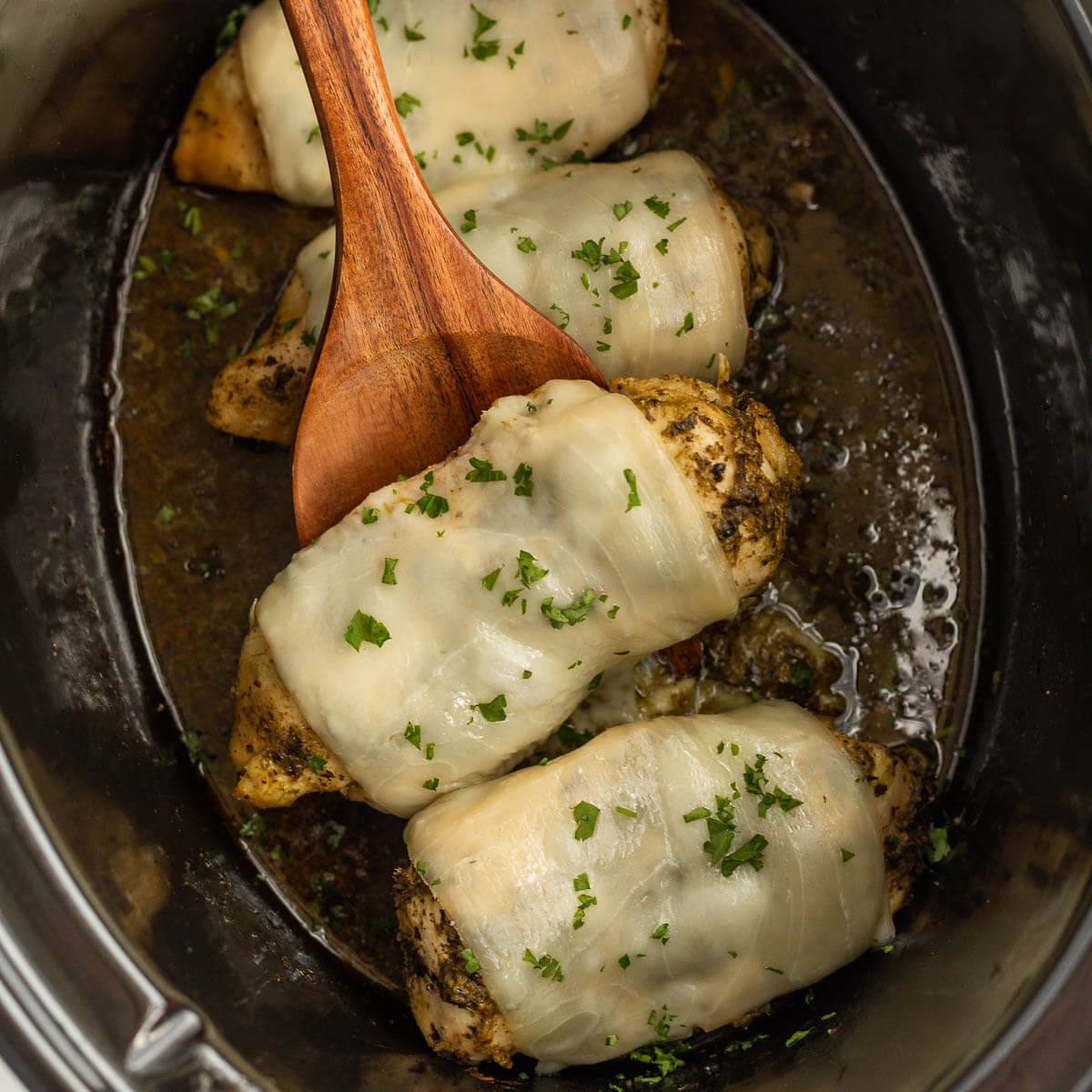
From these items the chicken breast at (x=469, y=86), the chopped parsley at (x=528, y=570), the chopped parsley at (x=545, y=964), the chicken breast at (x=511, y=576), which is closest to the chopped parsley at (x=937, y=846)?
the chicken breast at (x=511, y=576)

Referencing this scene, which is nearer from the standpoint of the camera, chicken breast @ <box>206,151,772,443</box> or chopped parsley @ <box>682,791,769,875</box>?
chopped parsley @ <box>682,791,769,875</box>

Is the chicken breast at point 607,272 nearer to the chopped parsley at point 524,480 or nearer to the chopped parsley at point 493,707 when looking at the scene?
the chopped parsley at point 524,480

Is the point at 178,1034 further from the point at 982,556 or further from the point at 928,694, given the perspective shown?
the point at 982,556

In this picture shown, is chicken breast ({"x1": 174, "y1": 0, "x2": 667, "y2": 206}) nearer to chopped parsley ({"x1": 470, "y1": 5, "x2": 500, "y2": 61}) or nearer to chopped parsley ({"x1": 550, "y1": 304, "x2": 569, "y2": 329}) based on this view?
chopped parsley ({"x1": 470, "y1": 5, "x2": 500, "y2": 61})

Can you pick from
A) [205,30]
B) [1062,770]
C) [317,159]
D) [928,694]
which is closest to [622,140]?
[317,159]

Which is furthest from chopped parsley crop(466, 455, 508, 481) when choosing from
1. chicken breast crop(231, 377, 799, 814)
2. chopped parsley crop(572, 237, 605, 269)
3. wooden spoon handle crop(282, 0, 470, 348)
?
chopped parsley crop(572, 237, 605, 269)

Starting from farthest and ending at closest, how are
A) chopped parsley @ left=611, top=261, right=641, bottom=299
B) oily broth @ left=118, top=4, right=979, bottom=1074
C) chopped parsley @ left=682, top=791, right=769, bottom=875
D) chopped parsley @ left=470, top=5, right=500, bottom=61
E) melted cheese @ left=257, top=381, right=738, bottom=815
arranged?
oily broth @ left=118, top=4, right=979, bottom=1074
chopped parsley @ left=470, top=5, right=500, bottom=61
chopped parsley @ left=611, top=261, right=641, bottom=299
chopped parsley @ left=682, top=791, right=769, bottom=875
melted cheese @ left=257, top=381, right=738, bottom=815
